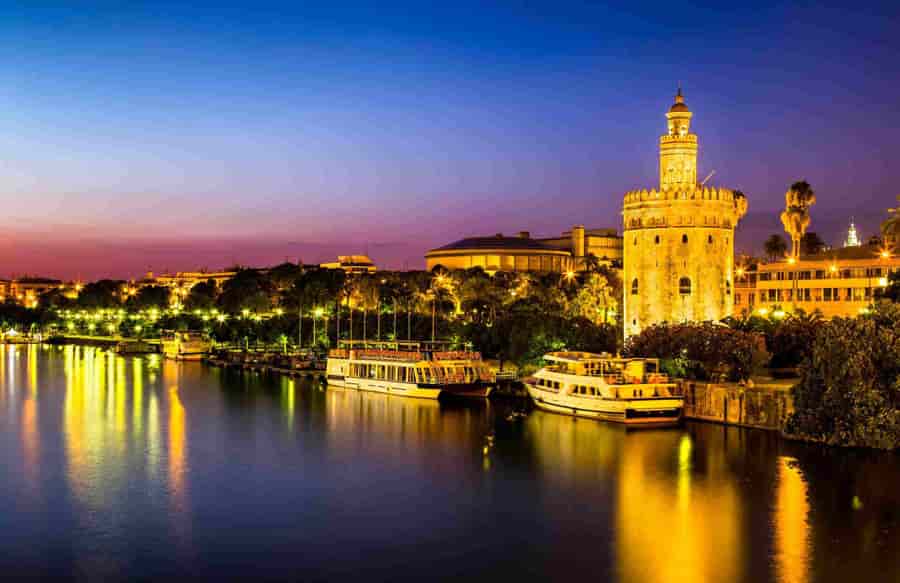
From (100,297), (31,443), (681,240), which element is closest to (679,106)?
(681,240)

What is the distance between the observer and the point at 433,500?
32.7 m

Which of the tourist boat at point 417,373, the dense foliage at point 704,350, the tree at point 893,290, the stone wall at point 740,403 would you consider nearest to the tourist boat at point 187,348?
the tourist boat at point 417,373

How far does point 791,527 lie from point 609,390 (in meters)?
16.8

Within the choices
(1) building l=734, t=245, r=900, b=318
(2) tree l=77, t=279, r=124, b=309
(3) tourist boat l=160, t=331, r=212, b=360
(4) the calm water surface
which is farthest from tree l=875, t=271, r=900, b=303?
(2) tree l=77, t=279, r=124, b=309

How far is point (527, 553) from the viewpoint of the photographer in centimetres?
2706

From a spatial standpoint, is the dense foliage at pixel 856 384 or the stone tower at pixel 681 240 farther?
the stone tower at pixel 681 240

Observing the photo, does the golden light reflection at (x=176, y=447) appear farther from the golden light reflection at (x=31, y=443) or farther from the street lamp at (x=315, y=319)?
the street lamp at (x=315, y=319)

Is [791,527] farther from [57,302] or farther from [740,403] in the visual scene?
[57,302]

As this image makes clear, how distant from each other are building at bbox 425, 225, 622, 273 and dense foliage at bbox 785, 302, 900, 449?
3898 inches

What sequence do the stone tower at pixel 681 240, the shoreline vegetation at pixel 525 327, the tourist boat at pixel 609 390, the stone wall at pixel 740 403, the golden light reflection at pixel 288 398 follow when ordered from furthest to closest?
the stone tower at pixel 681 240 → the golden light reflection at pixel 288 398 → the tourist boat at pixel 609 390 → the stone wall at pixel 740 403 → the shoreline vegetation at pixel 525 327

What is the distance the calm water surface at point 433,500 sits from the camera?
26.0 m

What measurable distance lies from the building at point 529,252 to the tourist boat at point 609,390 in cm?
8991

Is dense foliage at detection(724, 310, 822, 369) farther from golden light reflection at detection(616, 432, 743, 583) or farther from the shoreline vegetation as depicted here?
golden light reflection at detection(616, 432, 743, 583)

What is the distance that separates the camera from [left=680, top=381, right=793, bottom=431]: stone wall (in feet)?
140
